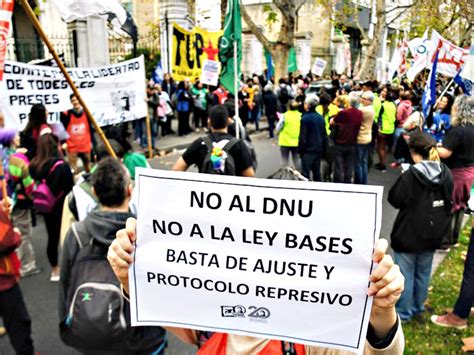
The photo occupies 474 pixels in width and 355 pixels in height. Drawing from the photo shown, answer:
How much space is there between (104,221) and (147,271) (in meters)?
0.89

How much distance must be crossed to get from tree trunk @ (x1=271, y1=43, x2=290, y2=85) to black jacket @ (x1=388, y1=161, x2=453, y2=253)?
1336 centimetres

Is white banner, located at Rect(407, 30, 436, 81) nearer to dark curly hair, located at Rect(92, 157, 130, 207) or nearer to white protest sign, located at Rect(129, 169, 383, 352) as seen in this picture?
dark curly hair, located at Rect(92, 157, 130, 207)

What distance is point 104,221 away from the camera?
2.45 metres

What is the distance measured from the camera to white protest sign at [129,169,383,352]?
1462mm

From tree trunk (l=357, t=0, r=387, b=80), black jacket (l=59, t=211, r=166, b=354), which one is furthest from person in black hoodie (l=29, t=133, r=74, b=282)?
tree trunk (l=357, t=0, r=387, b=80)

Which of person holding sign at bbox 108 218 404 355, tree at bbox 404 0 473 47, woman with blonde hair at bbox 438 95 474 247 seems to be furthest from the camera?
tree at bbox 404 0 473 47

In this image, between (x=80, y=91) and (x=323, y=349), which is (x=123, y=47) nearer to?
(x=80, y=91)

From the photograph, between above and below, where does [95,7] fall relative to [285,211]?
above

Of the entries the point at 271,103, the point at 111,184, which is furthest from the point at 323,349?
the point at 271,103

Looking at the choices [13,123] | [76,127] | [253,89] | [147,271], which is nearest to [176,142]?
[253,89]

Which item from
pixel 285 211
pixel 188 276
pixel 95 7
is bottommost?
pixel 188 276

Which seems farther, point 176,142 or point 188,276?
point 176,142

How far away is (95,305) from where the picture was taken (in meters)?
2.29

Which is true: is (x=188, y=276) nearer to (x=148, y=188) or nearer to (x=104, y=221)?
(x=148, y=188)
